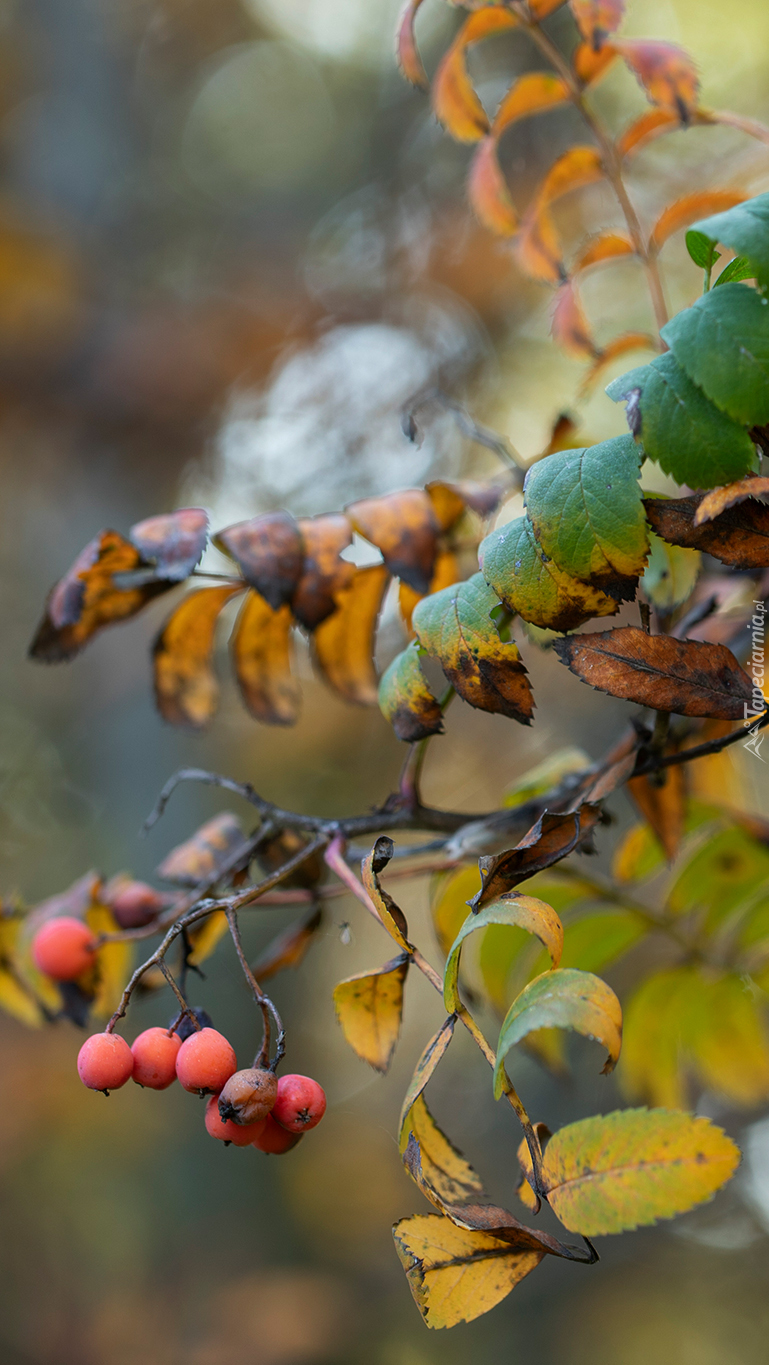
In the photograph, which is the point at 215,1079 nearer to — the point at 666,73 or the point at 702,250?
the point at 702,250

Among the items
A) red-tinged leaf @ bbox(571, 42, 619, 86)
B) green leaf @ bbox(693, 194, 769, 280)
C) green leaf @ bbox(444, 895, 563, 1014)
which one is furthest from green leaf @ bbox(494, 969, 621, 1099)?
red-tinged leaf @ bbox(571, 42, 619, 86)

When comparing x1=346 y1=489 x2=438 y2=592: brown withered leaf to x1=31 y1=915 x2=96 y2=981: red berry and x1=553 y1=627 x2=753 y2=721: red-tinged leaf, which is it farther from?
x1=31 y1=915 x2=96 y2=981: red berry

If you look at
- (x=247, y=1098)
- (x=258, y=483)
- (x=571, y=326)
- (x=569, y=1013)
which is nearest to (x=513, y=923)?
(x=569, y=1013)

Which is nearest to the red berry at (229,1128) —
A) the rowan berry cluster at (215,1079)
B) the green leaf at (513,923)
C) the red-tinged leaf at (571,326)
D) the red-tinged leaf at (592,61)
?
the rowan berry cluster at (215,1079)

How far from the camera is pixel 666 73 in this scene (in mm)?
556

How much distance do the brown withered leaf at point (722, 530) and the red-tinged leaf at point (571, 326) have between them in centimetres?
33

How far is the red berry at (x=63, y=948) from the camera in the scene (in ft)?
1.93

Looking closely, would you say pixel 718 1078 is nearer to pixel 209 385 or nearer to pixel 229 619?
pixel 229 619

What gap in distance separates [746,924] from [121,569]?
1.82 feet

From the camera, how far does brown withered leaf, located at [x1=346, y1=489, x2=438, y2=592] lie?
52 centimetres

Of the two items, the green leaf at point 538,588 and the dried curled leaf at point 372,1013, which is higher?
the green leaf at point 538,588

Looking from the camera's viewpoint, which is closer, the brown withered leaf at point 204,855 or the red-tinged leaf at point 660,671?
the red-tinged leaf at point 660,671

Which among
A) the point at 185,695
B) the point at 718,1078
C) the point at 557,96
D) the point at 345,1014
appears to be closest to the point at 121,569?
the point at 185,695

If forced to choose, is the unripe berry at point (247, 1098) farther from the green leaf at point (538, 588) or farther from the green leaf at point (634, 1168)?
the green leaf at point (538, 588)
